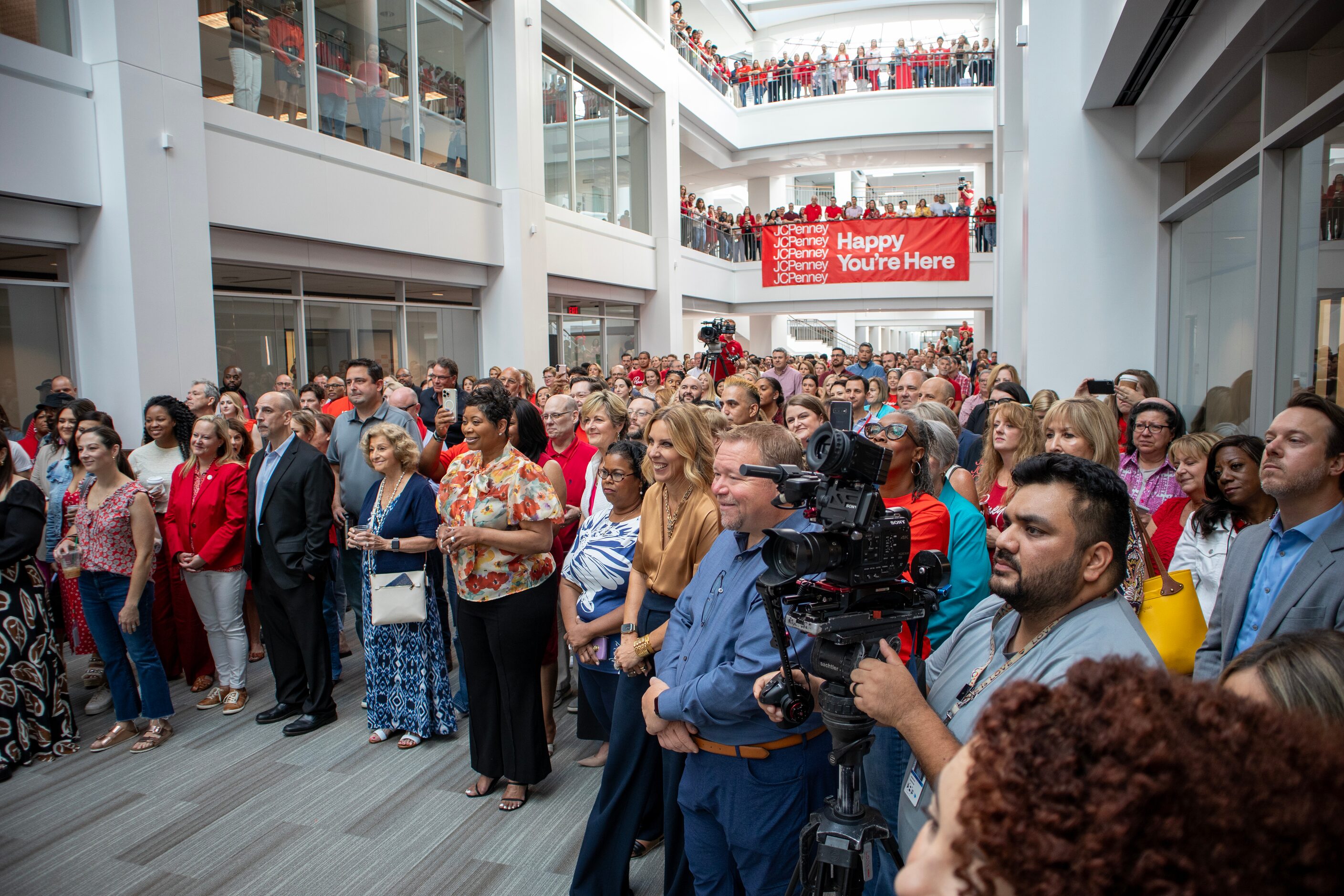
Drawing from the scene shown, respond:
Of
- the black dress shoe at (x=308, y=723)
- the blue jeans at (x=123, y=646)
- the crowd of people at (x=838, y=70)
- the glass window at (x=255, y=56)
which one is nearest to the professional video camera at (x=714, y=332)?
the glass window at (x=255, y=56)

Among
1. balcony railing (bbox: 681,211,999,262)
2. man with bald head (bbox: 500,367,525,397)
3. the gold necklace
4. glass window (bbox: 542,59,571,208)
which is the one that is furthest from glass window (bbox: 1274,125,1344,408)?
balcony railing (bbox: 681,211,999,262)

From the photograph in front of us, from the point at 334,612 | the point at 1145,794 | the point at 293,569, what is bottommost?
the point at 334,612

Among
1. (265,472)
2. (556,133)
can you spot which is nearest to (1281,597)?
(265,472)

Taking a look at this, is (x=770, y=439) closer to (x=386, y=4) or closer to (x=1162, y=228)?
(x=1162, y=228)

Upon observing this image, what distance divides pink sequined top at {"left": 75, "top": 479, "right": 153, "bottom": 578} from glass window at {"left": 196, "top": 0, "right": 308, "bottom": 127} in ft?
18.5

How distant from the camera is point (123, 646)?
4.48 metres

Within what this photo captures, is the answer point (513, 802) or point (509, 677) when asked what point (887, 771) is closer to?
point (509, 677)

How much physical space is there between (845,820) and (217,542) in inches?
167

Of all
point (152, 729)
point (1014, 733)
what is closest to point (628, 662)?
point (1014, 733)

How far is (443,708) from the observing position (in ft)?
14.7

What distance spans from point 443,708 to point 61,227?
6.16m

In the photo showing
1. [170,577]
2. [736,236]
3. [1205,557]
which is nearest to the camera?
[1205,557]

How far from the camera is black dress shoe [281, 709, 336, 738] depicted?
14.8ft

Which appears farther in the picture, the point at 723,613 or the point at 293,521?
the point at 293,521
